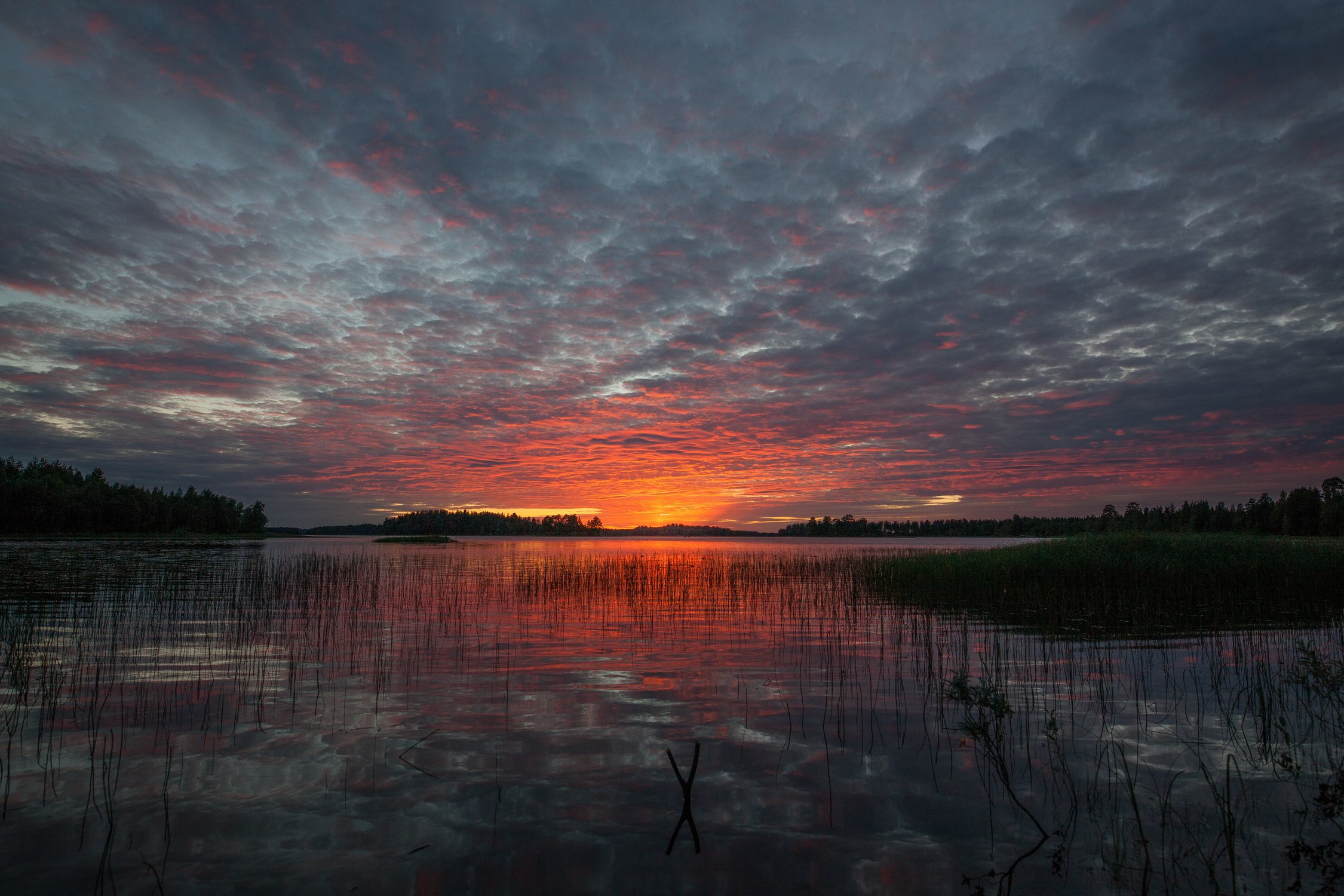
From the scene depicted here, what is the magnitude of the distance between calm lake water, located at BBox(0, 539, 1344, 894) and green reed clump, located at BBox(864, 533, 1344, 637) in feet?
11.2

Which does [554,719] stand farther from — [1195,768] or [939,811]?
[1195,768]

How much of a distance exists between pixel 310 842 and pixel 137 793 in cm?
236

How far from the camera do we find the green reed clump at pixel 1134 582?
18.4 metres

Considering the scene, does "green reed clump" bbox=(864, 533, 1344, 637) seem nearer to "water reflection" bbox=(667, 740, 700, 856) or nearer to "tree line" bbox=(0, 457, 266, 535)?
"water reflection" bbox=(667, 740, 700, 856)

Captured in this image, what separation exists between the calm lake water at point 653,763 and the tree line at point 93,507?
97.3m

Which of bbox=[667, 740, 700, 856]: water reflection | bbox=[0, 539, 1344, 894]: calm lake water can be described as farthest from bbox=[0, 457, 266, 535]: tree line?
bbox=[667, 740, 700, 856]: water reflection

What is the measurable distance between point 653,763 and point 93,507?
11897cm

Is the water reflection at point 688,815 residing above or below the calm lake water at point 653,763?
above

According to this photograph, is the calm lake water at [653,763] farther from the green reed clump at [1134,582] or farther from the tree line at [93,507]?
the tree line at [93,507]

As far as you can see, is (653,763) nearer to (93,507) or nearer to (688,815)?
(688,815)

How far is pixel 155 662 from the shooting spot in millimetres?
11836

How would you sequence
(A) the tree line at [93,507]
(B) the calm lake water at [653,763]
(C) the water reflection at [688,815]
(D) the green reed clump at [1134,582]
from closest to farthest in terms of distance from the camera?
(C) the water reflection at [688,815], (B) the calm lake water at [653,763], (D) the green reed clump at [1134,582], (A) the tree line at [93,507]

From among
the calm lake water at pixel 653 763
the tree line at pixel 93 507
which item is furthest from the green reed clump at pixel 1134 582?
the tree line at pixel 93 507

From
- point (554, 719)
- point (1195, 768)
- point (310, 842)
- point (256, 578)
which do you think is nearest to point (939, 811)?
point (1195, 768)
